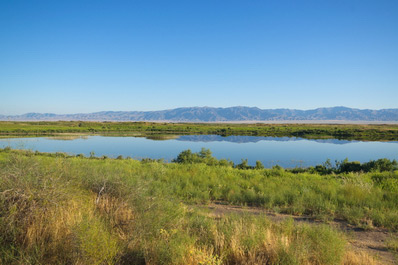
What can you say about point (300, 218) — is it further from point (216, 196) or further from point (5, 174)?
point (5, 174)

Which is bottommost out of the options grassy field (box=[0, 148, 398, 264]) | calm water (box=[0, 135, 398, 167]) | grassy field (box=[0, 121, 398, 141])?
calm water (box=[0, 135, 398, 167])

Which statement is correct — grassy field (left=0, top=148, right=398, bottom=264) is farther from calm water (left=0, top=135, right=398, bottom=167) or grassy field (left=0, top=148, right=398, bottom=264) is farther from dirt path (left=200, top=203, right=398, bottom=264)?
calm water (left=0, top=135, right=398, bottom=167)

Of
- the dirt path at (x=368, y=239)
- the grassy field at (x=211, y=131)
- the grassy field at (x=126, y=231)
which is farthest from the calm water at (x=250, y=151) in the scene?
the grassy field at (x=211, y=131)

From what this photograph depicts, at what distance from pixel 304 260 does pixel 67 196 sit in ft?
16.4

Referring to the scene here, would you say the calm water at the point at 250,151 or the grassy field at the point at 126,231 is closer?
the grassy field at the point at 126,231

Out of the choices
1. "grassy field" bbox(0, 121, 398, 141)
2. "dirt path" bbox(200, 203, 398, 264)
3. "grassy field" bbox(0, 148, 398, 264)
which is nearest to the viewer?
"grassy field" bbox(0, 148, 398, 264)

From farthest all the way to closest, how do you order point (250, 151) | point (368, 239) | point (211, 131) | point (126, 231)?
point (211, 131)
point (250, 151)
point (368, 239)
point (126, 231)

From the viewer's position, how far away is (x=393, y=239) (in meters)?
5.98

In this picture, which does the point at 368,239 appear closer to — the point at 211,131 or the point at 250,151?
the point at 250,151

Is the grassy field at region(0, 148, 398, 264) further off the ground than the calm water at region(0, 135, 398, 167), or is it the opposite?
the grassy field at region(0, 148, 398, 264)

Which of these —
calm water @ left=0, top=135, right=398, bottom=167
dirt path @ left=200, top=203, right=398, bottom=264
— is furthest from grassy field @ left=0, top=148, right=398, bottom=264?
calm water @ left=0, top=135, right=398, bottom=167

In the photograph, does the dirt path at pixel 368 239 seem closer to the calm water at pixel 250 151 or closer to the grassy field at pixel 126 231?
the grassy field at pixel 126 231

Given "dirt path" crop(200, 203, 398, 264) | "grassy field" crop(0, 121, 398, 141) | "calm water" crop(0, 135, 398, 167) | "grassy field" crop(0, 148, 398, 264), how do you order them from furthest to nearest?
"grassy field" crop(0, 121, 398, 141) < "calm water" crop(0, 135, 398, 167) < "dirt path" crop(200, 203, 398, 264) < "grassy field" crop(0, 148, 398, 264)

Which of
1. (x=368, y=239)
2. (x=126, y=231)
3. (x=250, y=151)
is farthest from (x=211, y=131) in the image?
(x=126, y=231)
